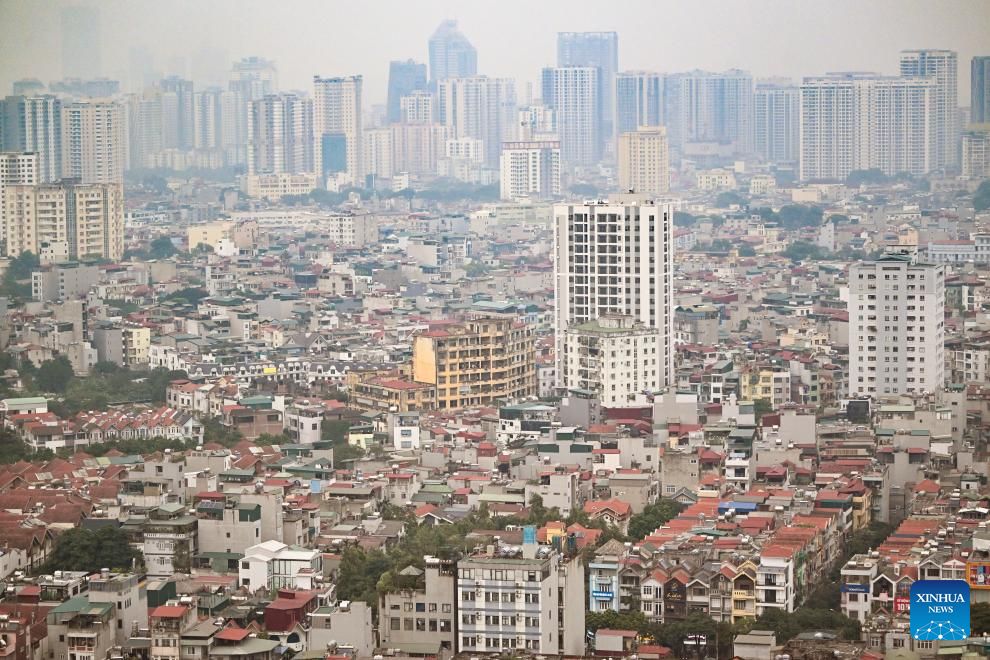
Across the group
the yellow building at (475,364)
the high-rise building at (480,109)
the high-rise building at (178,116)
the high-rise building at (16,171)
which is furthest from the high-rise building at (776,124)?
the yellow building at (475,364)

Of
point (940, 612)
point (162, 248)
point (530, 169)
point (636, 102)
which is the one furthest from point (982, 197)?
point (940, 612)

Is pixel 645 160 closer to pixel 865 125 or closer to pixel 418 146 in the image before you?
pixel 865 125

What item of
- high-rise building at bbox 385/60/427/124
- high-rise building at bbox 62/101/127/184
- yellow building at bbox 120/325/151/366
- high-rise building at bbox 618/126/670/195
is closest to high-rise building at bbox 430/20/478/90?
high-rise building at bbox 385/60/427/124

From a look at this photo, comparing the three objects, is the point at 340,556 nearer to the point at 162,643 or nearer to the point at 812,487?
the point at 162,643

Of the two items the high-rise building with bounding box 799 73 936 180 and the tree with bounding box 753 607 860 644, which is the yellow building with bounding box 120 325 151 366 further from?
the high-rise building with bounding box 799 73 936 180

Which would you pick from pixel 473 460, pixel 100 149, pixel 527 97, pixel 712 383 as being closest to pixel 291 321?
pixel 712 383

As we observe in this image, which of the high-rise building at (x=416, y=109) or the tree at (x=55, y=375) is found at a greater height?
the high-rise building at (x=416, y=109)

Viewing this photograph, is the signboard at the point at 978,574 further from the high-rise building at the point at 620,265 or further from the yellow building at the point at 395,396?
the high-rise building at the point at 620,265
